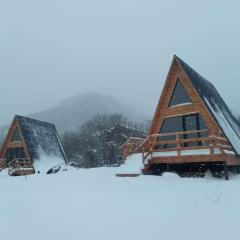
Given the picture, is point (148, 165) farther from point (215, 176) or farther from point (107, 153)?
point (107, 153)

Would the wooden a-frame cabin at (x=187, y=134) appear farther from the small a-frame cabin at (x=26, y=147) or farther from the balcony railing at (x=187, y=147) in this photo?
the small a-frame cabin at (x=26, y=147)

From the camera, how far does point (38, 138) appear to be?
1352 inches

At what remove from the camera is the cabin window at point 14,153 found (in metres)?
32.7

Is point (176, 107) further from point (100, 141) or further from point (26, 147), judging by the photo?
point (100, 141)

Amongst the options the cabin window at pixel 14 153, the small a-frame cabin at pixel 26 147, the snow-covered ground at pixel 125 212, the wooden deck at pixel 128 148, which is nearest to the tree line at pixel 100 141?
the small a-frame cabin at pixel 26 147

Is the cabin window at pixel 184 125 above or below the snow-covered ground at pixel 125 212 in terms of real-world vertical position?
above

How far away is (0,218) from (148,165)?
998 centimetres

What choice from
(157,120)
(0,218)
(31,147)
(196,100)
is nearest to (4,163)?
(31,147)

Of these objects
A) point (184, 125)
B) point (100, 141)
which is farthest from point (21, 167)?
point (100, 141)

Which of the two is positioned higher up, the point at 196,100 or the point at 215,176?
the point at 196,100

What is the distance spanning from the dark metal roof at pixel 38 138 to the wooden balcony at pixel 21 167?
0.79 m

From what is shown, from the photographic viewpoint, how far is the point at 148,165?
18.2 metres

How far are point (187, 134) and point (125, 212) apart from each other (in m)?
10.8

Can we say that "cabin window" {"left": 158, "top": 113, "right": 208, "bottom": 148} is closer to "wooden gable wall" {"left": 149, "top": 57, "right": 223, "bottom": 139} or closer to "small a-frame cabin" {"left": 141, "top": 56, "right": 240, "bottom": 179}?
"small a-frame cabin" {"left": 141, "top": 56, "right": 240, "bottom": 179}
